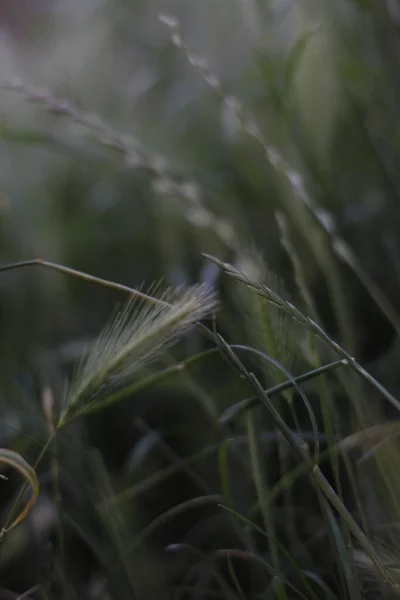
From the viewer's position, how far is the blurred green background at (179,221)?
49 centimetres

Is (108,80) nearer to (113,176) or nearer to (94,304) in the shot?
(113,176)

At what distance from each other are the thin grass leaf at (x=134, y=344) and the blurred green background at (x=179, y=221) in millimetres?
74

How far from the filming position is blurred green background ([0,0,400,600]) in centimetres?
49

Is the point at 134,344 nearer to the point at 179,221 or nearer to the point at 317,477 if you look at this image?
the point at 317,477

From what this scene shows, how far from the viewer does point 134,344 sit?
0.35 m

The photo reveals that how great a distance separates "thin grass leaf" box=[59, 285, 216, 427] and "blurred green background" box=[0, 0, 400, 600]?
0.07 meters

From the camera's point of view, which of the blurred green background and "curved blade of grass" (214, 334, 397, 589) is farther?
the blurred green background

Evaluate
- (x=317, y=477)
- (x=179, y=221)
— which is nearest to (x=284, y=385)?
(x=317, y=477)

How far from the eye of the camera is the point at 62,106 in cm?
48

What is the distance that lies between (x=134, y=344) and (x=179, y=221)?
50 centimetres

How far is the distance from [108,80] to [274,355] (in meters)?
0.78

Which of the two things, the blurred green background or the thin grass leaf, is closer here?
the thin grass leaf

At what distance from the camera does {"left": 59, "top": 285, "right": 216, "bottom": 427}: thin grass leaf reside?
338 millimetres

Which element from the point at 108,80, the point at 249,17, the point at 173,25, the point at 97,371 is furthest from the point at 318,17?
the point at 97,371
